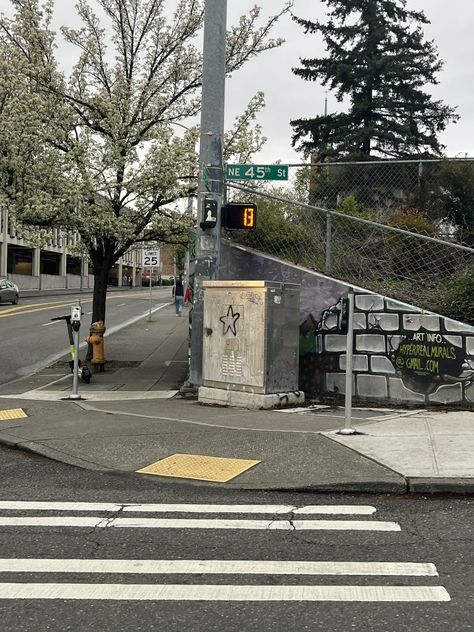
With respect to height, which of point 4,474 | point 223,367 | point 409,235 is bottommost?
point 4,474

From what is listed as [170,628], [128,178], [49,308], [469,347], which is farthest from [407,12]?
[170,628]

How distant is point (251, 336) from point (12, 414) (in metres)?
3.61

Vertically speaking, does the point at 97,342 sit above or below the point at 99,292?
below

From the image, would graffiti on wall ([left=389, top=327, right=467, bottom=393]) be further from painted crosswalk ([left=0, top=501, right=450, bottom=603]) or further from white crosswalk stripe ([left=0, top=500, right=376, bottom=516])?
painted crosswalk ([left=0, top=501, right=450, bottom=603])

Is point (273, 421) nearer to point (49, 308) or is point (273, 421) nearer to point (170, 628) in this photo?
point (170, 628)

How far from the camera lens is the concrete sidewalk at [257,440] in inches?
243

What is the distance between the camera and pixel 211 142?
11094 millimetres

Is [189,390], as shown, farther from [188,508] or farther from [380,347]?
[188,508]

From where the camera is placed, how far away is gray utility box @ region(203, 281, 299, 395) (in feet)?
32.5

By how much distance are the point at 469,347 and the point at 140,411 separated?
188 inches

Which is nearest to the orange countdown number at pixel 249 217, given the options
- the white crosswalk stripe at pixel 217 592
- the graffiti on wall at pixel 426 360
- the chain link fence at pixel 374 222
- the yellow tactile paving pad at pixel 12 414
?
the chain link fence at pixel 374 222

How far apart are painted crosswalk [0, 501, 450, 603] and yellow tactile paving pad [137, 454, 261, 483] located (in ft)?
3.92

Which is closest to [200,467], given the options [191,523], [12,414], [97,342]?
[191,523]

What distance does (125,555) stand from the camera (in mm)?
4426
